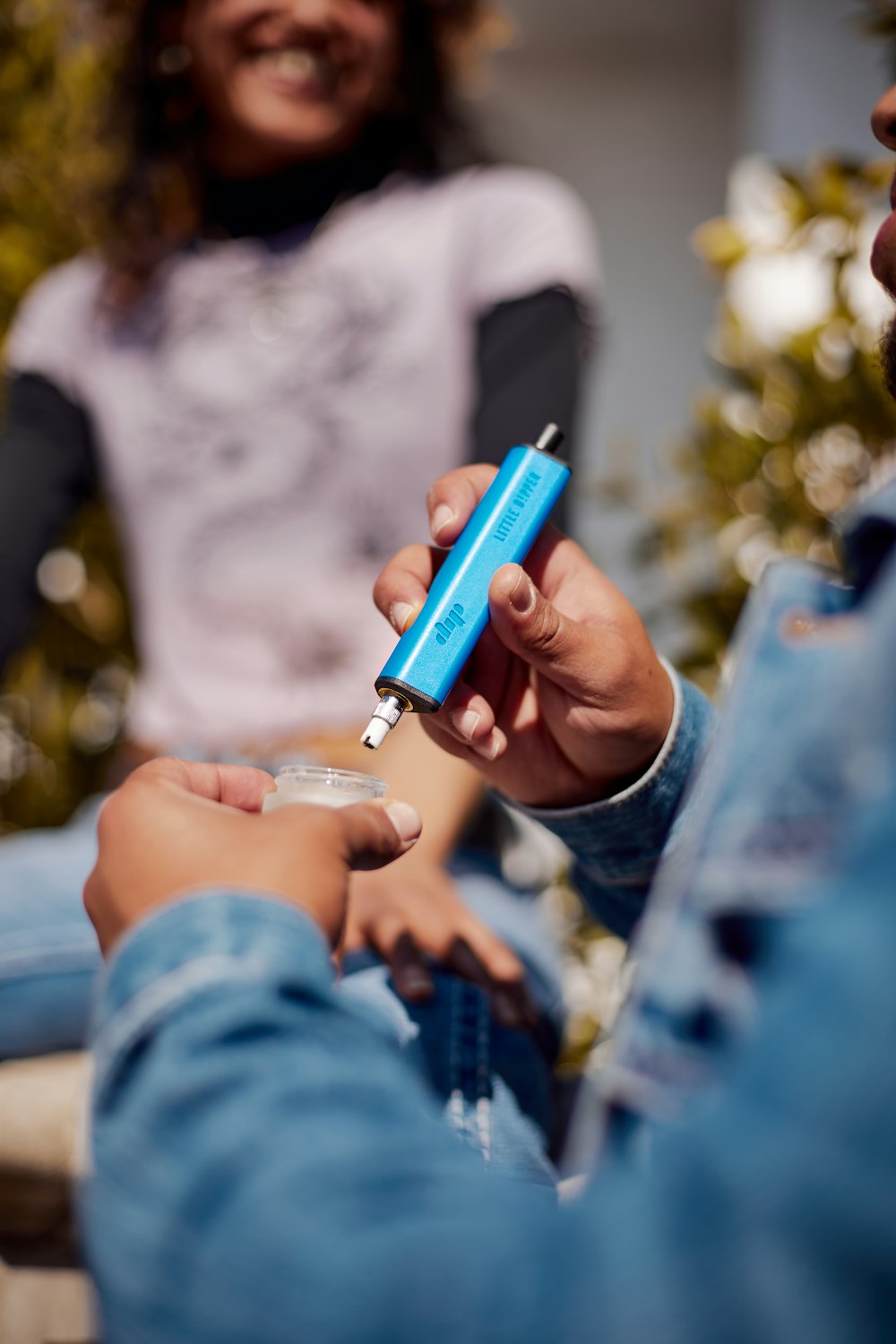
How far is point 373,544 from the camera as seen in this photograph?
4.10ft

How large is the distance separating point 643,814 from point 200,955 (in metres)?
0.38

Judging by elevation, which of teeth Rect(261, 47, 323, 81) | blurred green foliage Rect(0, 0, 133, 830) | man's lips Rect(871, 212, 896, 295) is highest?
teeth Rect(261, 47, 323, 81)

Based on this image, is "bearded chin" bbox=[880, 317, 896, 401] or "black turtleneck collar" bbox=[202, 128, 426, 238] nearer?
"bearded chin" bbox=[880, 317, 896, 401]

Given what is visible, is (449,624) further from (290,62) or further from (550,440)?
(290,62)

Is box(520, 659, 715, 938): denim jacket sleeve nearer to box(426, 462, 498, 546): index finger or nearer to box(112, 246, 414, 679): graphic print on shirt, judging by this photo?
box(426, 462, 498, 546): index finger

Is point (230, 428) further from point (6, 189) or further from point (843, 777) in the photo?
point (843, 777)

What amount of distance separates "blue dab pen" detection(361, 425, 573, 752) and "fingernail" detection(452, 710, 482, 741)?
21 mm

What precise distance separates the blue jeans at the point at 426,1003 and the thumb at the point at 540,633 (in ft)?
0.70

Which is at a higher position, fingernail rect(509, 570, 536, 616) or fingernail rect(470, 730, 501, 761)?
fingernail rect(509, 570, 536, 616)

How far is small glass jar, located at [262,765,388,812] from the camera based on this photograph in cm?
54

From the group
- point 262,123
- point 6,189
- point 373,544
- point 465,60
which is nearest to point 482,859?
point 373,544

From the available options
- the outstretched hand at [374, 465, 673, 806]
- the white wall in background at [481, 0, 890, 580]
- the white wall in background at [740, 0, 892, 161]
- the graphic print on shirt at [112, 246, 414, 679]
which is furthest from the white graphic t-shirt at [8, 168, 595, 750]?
the white wall in background at [481, 0, 890, 580]

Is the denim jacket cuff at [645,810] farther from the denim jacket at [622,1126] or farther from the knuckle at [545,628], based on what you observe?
the denim jacket at [622,1126]

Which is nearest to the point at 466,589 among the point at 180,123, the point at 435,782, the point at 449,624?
the point at 449,624
